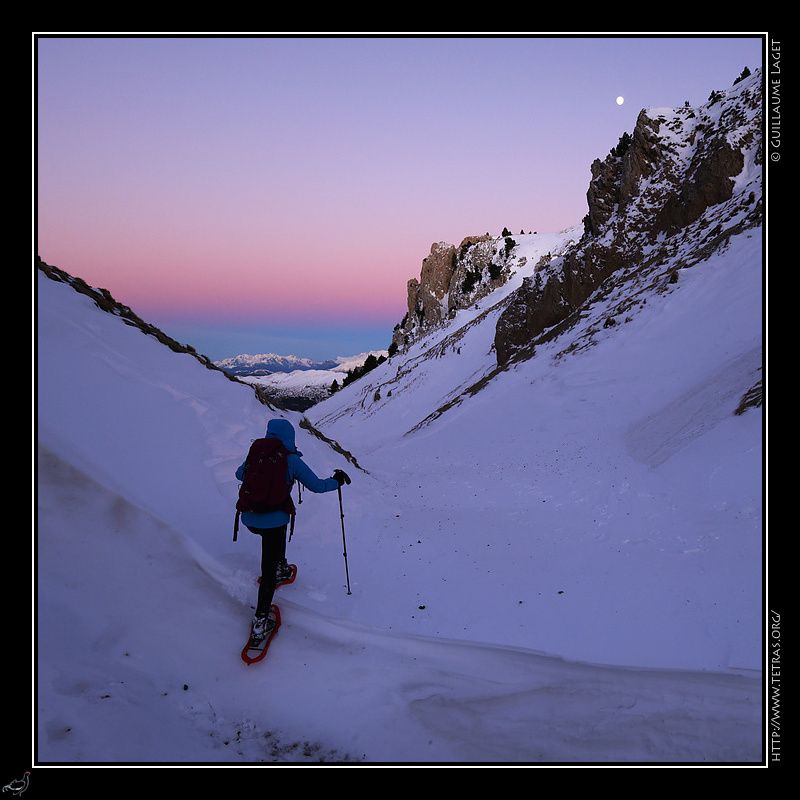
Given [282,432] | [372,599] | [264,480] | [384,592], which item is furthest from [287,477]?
[384,592]

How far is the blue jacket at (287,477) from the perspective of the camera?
4.83 meters

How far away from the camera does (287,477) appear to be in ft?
16.0

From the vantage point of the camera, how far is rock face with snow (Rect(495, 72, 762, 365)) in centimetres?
2486

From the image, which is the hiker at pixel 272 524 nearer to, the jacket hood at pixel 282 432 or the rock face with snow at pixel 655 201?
the jacket hood at pixel 282 432

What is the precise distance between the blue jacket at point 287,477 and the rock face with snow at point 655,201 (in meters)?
23.1

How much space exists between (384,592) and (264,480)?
106 inches

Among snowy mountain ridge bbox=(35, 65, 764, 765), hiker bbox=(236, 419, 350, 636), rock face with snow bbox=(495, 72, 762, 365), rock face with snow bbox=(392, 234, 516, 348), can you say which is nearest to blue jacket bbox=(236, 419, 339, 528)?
hiker bbox=(236, 419, 350, 636)

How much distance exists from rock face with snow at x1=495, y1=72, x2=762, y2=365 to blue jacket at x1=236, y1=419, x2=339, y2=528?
23.1m

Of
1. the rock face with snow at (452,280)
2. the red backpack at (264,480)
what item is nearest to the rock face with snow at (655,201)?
the red backpack at (264,480)

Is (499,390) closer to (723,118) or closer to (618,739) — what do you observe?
(618,739)

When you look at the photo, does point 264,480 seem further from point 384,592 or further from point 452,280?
point 452,280

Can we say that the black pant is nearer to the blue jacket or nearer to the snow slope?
the blue jacket

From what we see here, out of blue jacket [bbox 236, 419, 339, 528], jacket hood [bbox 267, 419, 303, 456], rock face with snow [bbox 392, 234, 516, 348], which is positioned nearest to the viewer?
blue jacket [bbox 236, 419, 339, 528]

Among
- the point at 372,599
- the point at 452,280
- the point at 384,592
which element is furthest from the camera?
the point at 452,280
